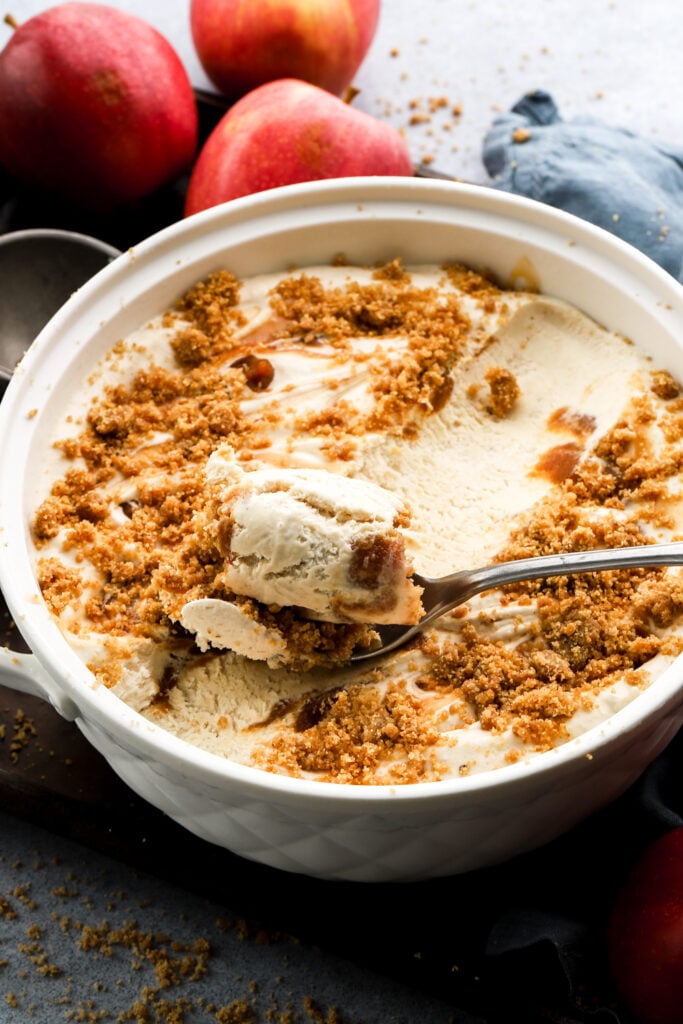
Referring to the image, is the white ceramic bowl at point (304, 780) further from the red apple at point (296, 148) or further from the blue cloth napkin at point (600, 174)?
the blue cloth napkin at point (600, 174)

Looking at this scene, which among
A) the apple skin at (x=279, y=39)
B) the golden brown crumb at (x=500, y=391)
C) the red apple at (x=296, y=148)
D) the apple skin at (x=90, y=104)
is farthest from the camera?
the apple skin at (x=279, y=39)

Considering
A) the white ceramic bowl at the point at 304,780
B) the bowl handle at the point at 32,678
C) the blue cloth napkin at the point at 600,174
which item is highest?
the blue cloth napkin at the point at 600,174

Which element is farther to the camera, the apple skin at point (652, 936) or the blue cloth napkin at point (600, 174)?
the blue cloth napkin at point (600, 174)

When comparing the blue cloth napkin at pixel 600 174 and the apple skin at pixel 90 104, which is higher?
the blue cloth napkin at pixel 600 174

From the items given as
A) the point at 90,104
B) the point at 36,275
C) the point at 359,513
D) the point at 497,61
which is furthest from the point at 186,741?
the point at 497,61

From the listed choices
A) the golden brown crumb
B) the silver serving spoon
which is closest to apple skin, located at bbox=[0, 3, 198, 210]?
the golden brown crumb

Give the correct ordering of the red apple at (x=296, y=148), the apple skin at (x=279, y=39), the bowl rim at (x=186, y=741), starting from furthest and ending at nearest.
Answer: the apple skin at (x=279, y=39) → the red apple at (x=296, y=148) → the bowl rim at (x=186, y=741)

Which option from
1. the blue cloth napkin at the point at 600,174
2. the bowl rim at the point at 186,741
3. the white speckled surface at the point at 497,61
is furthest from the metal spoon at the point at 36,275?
the blue cloth napkin at the point at 600,174
